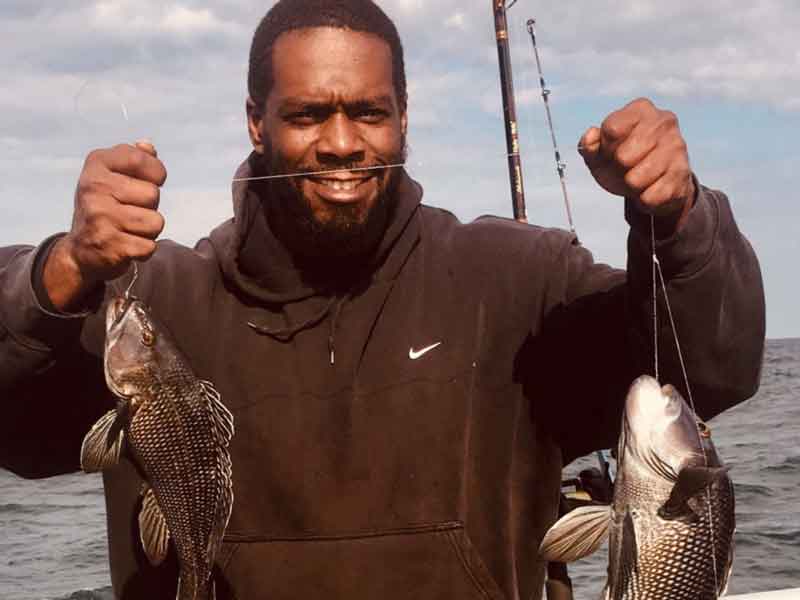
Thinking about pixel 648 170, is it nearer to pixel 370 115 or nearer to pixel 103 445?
pixel 370 115

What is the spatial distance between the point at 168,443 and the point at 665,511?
1590 mm

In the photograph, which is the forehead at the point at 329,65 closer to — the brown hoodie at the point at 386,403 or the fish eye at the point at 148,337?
the brown hoodie at the point at 386,403

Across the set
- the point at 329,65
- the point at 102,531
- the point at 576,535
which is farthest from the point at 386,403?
Result: the point at 102,531

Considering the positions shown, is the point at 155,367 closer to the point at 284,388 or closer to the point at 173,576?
the point at 284,388

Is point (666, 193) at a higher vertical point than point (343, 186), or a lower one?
lower

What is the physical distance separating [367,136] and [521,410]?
1.19 metres

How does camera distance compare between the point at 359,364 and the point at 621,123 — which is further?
the point at 359,364

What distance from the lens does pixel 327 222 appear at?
4102 mm

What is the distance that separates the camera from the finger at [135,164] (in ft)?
10.9

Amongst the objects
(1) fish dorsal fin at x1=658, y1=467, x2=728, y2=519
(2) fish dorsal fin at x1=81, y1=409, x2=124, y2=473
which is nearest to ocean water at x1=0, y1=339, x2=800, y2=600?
(1) fish dorsal fin at x1=658, y1=467, x2=728, y2=519

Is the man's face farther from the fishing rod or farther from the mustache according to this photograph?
the fishing rod

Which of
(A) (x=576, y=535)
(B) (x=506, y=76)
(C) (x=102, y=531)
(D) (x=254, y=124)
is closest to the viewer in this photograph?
(A) (x=576, y=535)

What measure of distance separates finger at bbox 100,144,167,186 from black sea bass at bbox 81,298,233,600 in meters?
0.51

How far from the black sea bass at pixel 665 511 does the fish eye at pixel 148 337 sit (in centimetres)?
144
